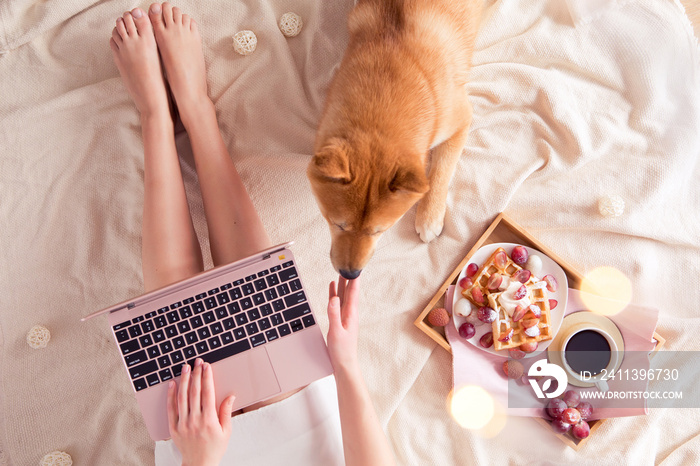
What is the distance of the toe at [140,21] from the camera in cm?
160

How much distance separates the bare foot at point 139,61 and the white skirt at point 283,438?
985mm

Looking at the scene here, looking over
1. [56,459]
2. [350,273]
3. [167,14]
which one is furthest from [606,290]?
[56,459]

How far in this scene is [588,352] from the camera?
1543 millimetres

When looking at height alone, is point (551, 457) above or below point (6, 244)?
below

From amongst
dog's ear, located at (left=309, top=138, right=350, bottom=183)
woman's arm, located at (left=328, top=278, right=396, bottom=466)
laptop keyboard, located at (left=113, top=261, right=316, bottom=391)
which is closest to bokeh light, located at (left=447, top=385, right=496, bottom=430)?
woman's arm, located at (left=328, top=278, right=396, bottom=466)

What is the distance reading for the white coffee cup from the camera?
4.97 feet

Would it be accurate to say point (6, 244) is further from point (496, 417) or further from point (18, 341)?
point (496, 417)

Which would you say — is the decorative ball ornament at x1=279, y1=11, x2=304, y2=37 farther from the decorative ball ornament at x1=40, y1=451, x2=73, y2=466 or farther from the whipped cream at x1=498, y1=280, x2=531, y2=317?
the decorative ball ornament at x1=40, y1=451, x2=73, y2=466

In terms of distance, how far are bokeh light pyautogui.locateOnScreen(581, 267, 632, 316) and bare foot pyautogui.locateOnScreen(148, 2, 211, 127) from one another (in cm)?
138

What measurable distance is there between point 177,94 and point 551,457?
1670 mm

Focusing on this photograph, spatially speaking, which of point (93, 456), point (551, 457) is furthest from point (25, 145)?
point (551, 457)

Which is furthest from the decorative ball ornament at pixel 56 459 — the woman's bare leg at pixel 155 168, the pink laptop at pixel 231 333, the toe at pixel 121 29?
the toe at pixel 121 29

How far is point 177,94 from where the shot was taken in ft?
5.23

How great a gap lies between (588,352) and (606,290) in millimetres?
210
